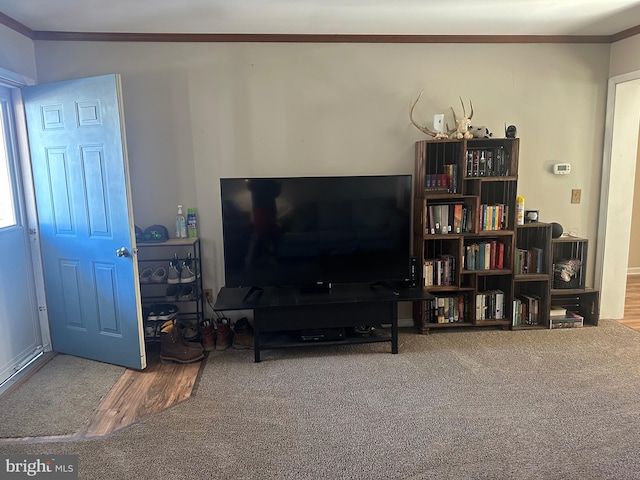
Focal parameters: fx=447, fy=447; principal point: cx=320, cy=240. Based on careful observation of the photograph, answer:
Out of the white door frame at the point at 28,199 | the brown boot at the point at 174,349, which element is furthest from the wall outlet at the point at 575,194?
the white door frame at the point at 28,199

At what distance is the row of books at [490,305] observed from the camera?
3.71m

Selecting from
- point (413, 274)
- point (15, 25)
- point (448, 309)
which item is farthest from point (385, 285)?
point (15, 25)

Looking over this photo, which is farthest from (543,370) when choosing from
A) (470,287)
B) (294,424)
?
(294,424)

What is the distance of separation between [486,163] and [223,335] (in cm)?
246

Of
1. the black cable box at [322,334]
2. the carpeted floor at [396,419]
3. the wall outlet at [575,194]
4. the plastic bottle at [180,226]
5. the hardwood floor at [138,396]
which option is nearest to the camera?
the carpeted floor at [396,419]

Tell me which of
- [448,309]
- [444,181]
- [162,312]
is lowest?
[448,309]

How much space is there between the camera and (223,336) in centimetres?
342

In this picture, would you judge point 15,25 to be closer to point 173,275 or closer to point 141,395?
point 173,275

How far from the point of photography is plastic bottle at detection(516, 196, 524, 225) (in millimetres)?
3601

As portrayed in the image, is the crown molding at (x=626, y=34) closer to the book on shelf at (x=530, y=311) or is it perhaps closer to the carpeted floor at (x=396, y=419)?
the book on shelf at (x=530, y=311)

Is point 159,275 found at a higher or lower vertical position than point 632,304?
higher

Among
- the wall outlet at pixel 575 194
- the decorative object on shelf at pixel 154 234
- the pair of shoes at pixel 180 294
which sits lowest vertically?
the pair of shoes at pixel 180 294

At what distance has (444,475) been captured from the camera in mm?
1979

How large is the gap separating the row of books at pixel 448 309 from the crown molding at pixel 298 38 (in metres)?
2.09
